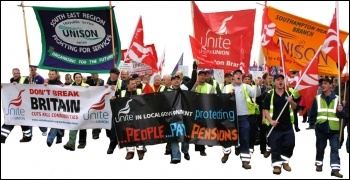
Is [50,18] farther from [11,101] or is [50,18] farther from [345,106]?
[345,106]

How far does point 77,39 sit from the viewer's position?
11.6 m

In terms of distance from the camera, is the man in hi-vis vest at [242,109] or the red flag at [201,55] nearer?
the man in hi-vis vest at [242,109]

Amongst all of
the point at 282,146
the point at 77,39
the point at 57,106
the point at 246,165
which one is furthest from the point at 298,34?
the point at 57,106

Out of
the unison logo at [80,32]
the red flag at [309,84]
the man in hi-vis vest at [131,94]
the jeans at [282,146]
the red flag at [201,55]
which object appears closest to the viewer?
the jeans at [282,146]

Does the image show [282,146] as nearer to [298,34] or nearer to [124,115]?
[124,115]

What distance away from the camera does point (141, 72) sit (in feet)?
54.1

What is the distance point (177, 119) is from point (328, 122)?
2.96 m

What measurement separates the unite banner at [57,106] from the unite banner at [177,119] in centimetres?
109

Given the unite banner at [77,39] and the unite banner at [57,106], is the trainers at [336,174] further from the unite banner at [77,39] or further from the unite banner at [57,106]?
the unite banner at [77,39]

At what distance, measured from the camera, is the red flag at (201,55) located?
11.9 meters

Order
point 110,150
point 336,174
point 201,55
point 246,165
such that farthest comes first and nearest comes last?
point 201,55, point 110,150, point 246,165, point 336,174

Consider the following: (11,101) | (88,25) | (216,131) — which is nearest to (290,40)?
(216,131)

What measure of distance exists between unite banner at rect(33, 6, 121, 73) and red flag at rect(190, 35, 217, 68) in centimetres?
179

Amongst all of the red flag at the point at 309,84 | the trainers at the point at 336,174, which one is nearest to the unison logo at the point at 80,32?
the red flag at the point at 309,84
